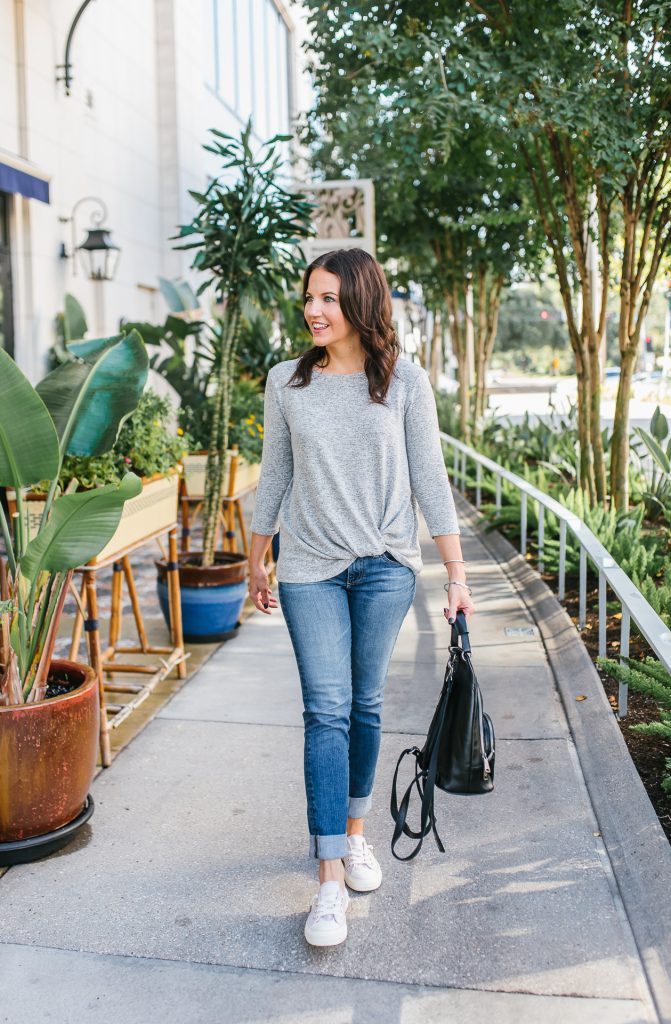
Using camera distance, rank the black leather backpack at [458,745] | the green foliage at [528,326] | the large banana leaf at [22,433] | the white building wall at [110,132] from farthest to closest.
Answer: the green foliage at [528,326], the white building wall at [110,132], the large banana leaf at [22,433], the black leather backpack at [458,745]

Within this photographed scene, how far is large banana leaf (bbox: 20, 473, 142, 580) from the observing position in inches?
126

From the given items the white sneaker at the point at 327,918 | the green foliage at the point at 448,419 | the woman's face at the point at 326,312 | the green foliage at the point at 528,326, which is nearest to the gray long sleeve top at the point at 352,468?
the woman's face at the point at 326,312

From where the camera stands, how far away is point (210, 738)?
4.48m

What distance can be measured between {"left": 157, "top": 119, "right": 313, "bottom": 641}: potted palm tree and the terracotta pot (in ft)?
7.83

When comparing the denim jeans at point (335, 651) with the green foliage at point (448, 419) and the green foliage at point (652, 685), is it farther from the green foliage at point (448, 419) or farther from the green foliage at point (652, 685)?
the green foliage at point (448, 419)

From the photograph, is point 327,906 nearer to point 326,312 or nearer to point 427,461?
point 427,461

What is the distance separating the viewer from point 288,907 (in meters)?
3.05

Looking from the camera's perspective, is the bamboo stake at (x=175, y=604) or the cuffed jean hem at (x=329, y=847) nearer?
the cuffed jean hem at (x=329, y=847)

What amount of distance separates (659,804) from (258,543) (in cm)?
160

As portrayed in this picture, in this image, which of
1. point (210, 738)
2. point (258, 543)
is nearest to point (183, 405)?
point (210, 738)

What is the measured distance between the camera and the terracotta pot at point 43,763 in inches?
128

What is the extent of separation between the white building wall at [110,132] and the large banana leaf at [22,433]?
6.78 metres

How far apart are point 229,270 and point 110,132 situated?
25.1 ft

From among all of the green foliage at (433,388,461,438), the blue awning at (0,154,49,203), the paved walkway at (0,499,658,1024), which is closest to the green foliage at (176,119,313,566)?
the paved walkway at (0,499,658,1024)
